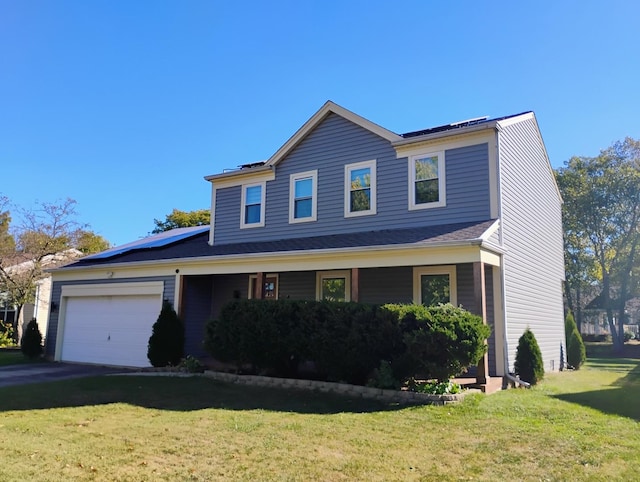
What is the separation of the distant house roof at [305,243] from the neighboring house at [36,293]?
31.4 ft

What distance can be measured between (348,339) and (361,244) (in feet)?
8.93

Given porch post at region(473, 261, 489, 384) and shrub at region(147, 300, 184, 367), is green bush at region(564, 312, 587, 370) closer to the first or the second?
porch post at region(473, 261, 489, 384)

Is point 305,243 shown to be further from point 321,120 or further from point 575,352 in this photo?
point 575,352

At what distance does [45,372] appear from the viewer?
517 inches

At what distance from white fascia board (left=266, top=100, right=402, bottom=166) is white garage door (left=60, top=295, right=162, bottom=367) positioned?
19.2 feet

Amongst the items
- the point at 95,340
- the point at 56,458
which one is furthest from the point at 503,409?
the point at 95,340

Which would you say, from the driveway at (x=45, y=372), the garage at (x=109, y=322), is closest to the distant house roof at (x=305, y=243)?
the garage at (x=109, y=322)

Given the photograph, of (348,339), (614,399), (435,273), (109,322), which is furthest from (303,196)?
(614,399)

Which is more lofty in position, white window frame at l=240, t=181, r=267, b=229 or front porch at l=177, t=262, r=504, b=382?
white window frame at l=240, t=181, r=267, b=229

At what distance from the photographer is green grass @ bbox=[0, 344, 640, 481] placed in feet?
15.8

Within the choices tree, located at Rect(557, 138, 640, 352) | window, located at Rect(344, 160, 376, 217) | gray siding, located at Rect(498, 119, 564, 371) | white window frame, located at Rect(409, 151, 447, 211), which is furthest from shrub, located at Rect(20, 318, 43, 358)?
tree, located at Rect(557, 138, 640, 352)

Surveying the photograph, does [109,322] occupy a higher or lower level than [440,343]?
higher

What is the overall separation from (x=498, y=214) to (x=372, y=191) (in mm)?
3454

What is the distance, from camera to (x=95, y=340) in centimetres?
1562
